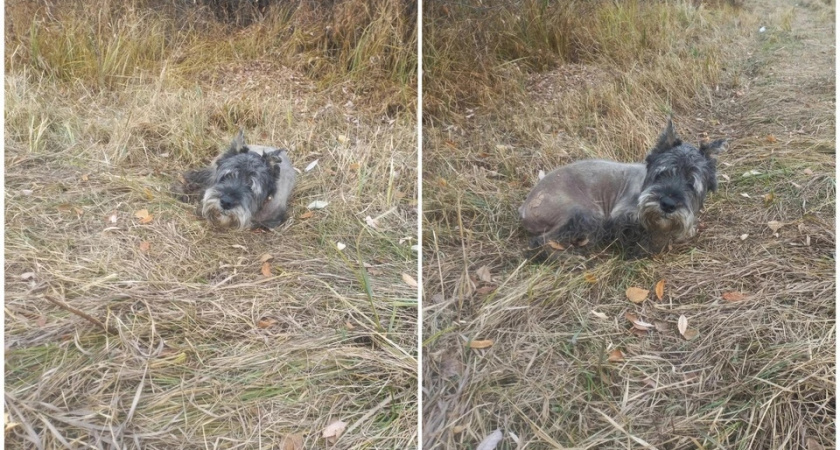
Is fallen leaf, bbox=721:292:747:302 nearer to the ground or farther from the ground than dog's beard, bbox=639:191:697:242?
nearer to the ground

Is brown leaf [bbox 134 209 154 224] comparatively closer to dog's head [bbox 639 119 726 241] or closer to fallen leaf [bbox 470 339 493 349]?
fallen leaf [bbox 470 339 493 349]

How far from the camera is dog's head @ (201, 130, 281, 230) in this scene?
246cm

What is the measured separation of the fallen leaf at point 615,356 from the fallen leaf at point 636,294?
0.18m

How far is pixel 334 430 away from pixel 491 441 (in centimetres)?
56

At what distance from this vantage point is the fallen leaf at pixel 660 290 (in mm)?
1884

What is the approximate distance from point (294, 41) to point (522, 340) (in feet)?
5.84

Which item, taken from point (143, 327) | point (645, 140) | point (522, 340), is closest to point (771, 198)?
point (645, 140)

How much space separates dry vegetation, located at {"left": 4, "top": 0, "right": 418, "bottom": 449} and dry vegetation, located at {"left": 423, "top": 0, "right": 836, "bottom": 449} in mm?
314

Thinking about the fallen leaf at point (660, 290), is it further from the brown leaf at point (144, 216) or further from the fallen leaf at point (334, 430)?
the brown leaf at point (144, 216)

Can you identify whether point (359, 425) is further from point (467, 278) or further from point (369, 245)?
point (369, 245)

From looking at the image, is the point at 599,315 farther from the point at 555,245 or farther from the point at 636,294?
the point at 555,245

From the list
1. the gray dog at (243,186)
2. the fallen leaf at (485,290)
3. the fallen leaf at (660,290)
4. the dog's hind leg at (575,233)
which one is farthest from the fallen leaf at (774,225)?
the gray dog at (243,186)

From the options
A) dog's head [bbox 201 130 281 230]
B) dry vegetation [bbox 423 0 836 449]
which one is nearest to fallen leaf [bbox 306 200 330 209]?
dog's head [bbox 201 130 281 230]

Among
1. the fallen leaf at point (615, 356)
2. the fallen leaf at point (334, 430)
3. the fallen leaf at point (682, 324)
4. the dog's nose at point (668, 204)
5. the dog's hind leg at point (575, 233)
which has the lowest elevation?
the fallen leaf at point (334, 430)
